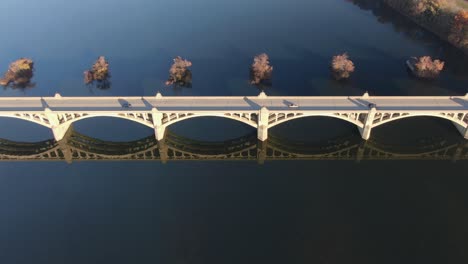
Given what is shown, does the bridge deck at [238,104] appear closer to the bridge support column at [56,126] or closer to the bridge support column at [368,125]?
the bridge support column at [368,125]

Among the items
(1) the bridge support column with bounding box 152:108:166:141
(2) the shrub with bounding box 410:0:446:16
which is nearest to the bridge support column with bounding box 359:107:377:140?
(1) the bridge support column with bounding box 152:108:166:141

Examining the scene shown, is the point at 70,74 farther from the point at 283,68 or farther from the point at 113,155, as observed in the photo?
the point at 283,68

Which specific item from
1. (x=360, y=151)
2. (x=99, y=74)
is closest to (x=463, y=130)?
(x=360, y=151)

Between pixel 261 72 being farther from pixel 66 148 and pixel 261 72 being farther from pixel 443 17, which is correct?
pixel 443 17

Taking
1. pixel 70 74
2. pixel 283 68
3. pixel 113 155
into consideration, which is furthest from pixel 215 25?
pixel 113 155

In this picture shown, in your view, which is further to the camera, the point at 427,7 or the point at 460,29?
the point at 427,7

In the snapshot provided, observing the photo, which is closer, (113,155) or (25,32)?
(113,155)
